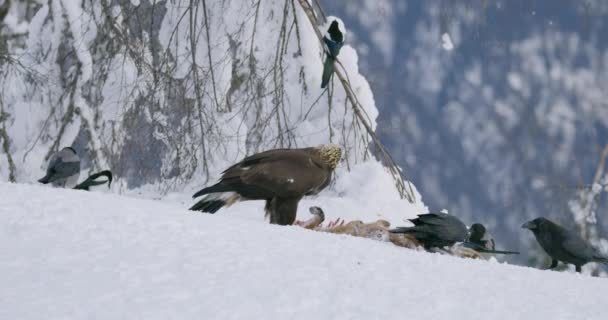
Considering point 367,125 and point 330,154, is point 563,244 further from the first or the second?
point 367,125

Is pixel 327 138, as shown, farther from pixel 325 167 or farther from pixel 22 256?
pixel 22 256

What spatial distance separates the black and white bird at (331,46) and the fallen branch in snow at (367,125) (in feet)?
0.21

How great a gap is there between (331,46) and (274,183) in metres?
1.72

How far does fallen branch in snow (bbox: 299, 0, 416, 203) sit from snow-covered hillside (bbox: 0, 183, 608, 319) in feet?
8.21

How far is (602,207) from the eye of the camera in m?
11.7

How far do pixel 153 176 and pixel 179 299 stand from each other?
150 inches

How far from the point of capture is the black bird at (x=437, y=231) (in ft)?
12.7

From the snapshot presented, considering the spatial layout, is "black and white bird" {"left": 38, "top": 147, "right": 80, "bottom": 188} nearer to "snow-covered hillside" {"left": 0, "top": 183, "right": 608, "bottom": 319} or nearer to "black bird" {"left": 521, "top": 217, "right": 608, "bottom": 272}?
"snow-covered hillside" {"left": 0, "top": 183, "right": 608, "bottom": 319}

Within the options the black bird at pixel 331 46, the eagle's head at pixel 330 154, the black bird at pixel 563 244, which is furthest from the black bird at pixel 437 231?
the black bird at pixel 331 46

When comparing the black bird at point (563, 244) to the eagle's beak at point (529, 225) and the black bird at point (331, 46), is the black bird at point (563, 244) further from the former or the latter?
the black bird at point (331, 46)

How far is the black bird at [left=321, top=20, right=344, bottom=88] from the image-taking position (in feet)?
18.8

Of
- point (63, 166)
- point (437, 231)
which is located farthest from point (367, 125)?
point (437, 231)

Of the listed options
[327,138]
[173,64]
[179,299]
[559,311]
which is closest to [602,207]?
[327,138]

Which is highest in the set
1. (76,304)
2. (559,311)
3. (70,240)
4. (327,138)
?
(327,138)
